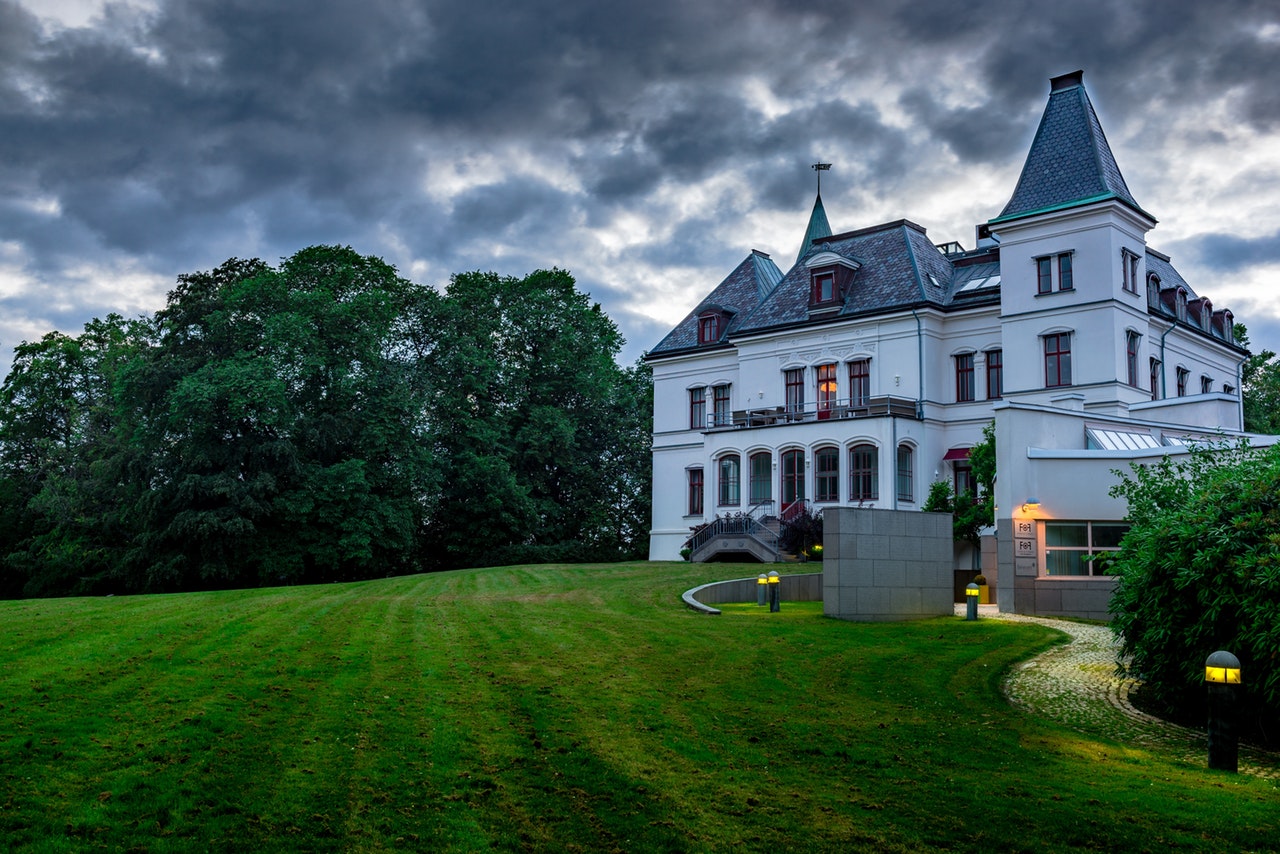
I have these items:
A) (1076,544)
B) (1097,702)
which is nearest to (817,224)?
(1076,544)

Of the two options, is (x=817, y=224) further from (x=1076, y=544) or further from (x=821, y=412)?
(x=1076, y=544)

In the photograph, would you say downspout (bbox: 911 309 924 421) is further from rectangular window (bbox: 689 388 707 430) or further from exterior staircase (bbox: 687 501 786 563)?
rectangular window (bbox: 689 388 707 430)

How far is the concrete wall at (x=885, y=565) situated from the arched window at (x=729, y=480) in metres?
23.7

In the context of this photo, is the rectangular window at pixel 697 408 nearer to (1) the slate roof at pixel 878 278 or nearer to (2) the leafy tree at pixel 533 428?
(1) the slate roof at pixel 878 278

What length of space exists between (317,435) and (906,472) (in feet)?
77.4

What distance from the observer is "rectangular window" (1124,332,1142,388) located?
3828 centimetres

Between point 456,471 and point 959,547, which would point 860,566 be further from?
point 456,471

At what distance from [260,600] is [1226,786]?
2037cm

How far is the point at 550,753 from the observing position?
895 centimetres

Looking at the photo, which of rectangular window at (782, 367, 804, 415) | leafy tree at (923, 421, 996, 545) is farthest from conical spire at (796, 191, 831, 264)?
leafy tree at (923, 421, 996, 545)

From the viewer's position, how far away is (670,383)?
2026 inches

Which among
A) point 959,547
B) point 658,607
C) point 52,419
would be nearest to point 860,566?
point 658,607

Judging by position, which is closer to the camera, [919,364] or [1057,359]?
[1057,359]

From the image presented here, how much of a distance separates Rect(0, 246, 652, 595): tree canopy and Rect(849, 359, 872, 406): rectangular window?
15.8m
